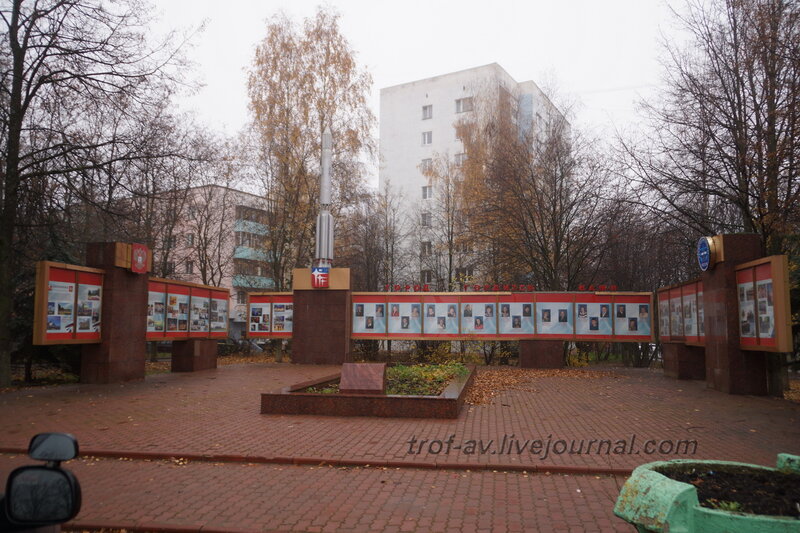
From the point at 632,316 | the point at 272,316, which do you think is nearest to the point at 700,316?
the point at 632,316

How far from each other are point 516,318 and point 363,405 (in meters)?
12.3

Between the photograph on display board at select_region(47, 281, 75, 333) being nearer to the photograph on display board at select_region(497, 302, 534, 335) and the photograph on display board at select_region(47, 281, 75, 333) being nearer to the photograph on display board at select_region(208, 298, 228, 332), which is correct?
the photograph on display board at select_region(208, 298, 228, 332)

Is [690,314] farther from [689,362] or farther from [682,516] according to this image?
[682,516]

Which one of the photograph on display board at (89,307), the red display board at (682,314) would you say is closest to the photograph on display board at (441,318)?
the red display board at (682,314)

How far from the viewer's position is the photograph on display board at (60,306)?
13.2m

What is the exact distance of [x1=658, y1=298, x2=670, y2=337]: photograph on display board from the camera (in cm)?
1838

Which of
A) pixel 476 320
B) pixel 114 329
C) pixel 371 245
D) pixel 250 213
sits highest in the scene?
pixel 250 213

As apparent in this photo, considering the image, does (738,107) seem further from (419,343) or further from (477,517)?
(419,343)

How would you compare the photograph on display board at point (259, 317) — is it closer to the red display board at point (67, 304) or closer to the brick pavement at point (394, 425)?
the red display board at point (67, 304)

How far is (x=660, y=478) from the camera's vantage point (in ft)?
9.76

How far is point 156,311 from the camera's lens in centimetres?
1777

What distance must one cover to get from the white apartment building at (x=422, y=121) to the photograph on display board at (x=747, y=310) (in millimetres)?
27969

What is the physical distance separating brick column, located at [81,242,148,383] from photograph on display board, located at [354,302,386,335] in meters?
9.17

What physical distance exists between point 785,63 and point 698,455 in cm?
944
